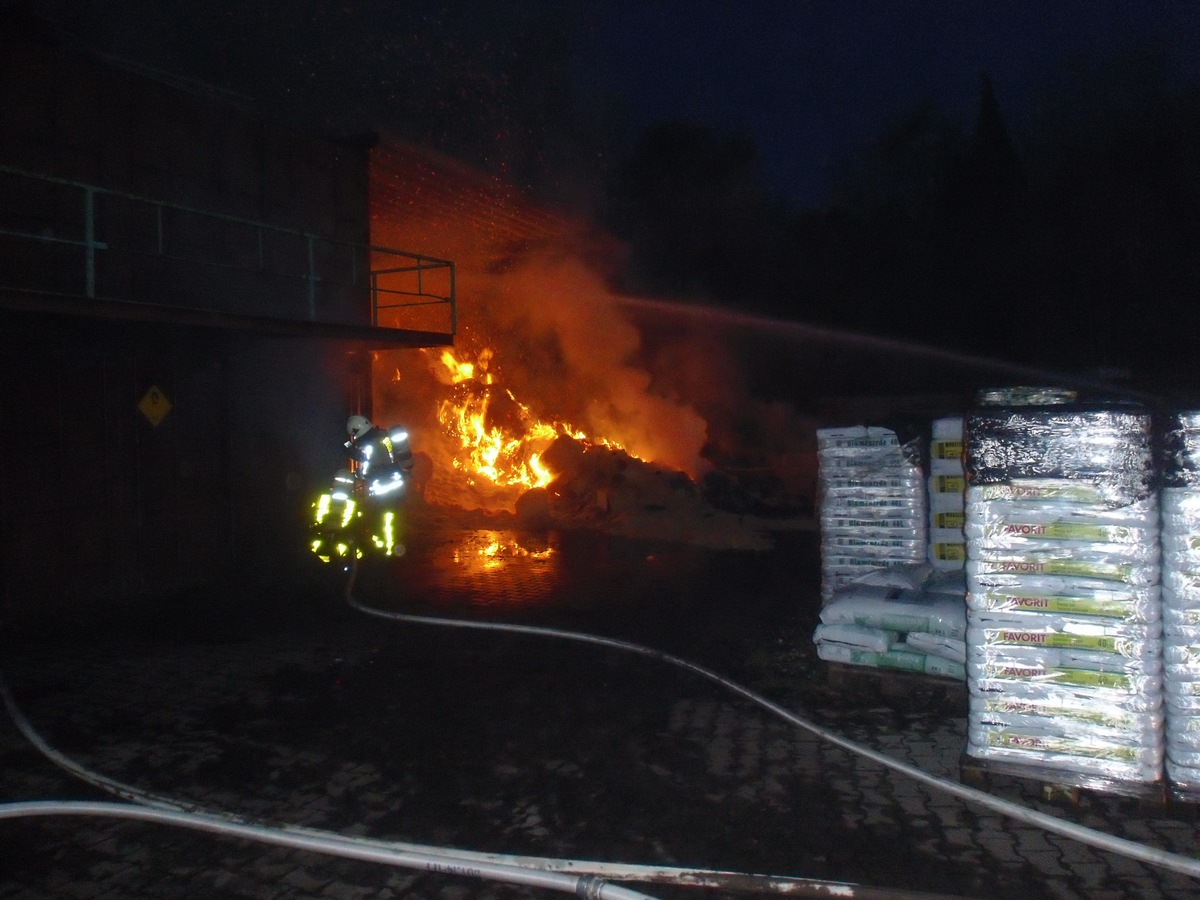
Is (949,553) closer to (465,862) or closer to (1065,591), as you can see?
(1065,591)

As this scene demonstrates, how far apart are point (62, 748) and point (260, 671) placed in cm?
178

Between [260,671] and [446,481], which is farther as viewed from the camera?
[446,481]

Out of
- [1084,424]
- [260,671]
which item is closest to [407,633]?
[260,671]

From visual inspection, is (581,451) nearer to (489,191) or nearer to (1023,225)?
(489,191)

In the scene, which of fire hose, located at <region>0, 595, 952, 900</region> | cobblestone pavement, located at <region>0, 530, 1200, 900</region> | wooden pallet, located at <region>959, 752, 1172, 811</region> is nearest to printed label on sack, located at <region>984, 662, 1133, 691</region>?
wooden pallet, located at <region>959, 752, 1172, 811</region>

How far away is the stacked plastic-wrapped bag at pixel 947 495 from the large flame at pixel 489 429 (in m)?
13.2

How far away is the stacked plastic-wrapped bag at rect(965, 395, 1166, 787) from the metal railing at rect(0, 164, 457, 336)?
7961 millimetres

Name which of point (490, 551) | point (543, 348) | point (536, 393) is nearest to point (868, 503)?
point (490, 551)

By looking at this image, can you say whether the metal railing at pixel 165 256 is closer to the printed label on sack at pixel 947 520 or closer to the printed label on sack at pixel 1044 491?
the printed label on sack at pixel 947 520

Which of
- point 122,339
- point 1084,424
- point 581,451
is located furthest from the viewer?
point 581,451

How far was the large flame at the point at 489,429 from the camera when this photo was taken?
20172mm

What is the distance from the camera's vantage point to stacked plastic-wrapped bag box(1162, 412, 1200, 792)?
13.3 feet

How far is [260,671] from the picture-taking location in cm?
700

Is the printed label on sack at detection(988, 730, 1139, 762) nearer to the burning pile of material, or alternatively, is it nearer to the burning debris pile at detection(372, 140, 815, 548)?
the burning pile of material
